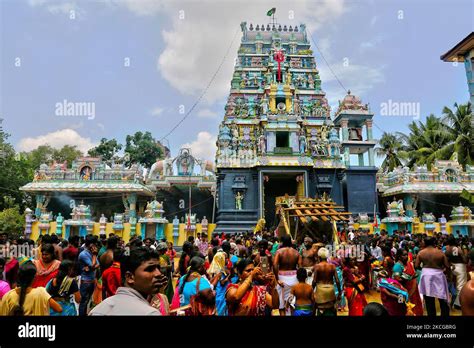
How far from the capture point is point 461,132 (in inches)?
1133

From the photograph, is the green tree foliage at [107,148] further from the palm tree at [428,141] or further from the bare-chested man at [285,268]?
the bare-chested man at [285,268]

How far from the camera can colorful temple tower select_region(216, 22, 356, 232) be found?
23.2m

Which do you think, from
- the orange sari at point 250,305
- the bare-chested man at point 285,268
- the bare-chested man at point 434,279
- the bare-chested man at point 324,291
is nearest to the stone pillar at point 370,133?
the bare-chested man at point 434,279

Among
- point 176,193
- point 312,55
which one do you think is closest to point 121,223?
point 176,193

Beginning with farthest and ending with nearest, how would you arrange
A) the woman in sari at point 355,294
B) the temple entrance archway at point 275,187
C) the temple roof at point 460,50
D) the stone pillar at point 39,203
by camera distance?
1. the stone pillar at point 39,203
2. the temple entrance archway at point 275,187
3. the temple roof at point 460,50
4. the woman in sari at point 355,294

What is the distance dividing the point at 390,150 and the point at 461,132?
791 cm

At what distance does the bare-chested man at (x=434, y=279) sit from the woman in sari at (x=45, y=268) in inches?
250

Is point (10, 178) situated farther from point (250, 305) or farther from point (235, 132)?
point (250, 305)

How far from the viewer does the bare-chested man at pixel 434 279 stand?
6043 mm

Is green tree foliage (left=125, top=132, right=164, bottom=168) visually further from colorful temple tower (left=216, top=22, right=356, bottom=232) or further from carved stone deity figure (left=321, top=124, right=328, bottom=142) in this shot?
carved stone deity figure (left=321, top=124, right=328, bottom=142)

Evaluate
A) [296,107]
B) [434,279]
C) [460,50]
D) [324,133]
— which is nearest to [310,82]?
[296,107]

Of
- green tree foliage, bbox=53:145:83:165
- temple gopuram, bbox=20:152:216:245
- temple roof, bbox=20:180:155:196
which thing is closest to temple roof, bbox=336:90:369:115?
temple gopuram, bbox=20:152:216:245

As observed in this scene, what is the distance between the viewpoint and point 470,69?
48.4 feet

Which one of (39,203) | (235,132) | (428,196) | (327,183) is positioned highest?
(235,132)
